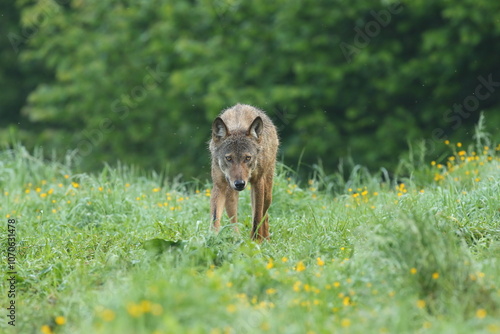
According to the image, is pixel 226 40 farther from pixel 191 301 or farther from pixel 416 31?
pixel 191 301

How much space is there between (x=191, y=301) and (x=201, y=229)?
351 centimetres

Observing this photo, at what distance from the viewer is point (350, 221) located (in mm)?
8164

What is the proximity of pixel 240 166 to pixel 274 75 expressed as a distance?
33.3 ft

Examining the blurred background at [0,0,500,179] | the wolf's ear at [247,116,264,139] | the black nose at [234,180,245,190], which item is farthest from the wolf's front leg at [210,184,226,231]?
the blurred background at [0,0,500,179]

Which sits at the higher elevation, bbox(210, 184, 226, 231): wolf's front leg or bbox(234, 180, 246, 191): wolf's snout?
bbox(234, 180, 246, 191): wolf's snout

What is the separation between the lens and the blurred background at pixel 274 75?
1636 centimetres

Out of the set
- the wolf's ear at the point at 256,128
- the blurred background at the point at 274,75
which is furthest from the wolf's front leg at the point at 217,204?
the blurred background at the point at 274,75

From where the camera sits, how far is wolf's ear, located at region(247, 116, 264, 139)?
8.68 m

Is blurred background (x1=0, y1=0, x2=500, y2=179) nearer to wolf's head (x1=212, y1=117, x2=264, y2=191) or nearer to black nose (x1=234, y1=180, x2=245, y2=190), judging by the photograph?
wolf's head (x1=212, y1=117, x2=264, y2=191)

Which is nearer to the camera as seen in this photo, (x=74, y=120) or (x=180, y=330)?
(x=180, y=330)

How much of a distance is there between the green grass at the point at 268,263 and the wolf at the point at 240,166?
22 cm

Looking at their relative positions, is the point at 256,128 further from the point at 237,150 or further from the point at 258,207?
the point at 258,207

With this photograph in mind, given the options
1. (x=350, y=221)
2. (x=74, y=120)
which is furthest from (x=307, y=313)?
(x=74, y=120)

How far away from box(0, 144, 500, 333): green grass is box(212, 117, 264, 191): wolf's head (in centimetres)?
63
